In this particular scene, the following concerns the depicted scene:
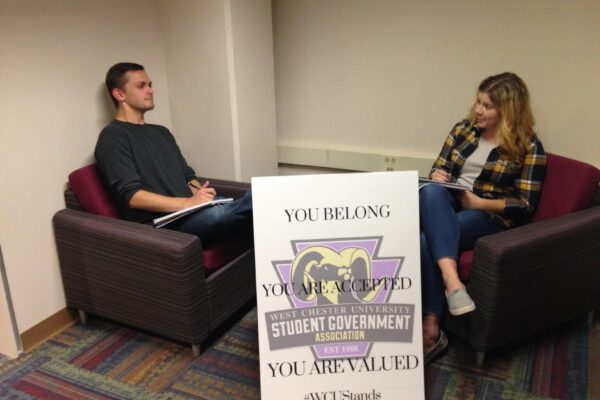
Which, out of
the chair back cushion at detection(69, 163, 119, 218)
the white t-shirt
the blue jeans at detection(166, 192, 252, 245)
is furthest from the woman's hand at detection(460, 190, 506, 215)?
the chair back cushion at detection(69, 163, 119, 218)

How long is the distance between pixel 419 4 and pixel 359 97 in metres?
0.57

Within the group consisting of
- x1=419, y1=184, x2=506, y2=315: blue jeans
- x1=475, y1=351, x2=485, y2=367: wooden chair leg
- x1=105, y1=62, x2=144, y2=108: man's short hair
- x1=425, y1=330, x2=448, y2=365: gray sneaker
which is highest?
x1=105, y1=62, x2=144, y2=108: man's short hair

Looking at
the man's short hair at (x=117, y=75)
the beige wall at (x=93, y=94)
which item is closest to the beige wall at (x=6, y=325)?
the beige wall at (x=93, y=94)

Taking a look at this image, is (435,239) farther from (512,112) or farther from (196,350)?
(196,350)

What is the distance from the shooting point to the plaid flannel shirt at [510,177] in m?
2.05

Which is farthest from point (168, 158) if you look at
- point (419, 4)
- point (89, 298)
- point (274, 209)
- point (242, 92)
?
point (419, 4)

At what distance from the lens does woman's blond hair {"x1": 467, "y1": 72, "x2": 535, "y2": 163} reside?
6.69 ft

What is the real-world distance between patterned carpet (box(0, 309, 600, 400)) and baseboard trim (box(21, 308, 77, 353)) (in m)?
0.04

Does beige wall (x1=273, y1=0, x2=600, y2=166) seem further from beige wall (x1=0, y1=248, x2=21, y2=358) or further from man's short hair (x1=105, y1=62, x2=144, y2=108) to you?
beige wall (x1=0, y1=248, x2=21, y2=358)

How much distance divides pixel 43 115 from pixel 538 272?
6.82ft

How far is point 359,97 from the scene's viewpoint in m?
2.75

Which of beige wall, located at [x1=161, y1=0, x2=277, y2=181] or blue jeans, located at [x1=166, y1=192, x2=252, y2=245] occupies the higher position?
beige wall, located at [x1=161, y1=0, x2=277, y2=181]

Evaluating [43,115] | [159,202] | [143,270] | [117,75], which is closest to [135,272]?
[143,270]

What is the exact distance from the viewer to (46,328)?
2.18 metres
